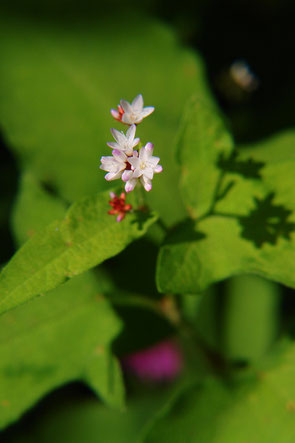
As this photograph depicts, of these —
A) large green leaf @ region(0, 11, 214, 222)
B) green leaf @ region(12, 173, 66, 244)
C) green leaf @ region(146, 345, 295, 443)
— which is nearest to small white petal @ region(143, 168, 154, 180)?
green leaf @ region(12, 173, 66, 244)

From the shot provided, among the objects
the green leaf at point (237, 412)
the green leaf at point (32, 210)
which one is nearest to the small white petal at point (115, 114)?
the green leaf at point (32, 210)

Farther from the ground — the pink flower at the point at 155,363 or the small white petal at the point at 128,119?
the small white petal at the point at 128,119

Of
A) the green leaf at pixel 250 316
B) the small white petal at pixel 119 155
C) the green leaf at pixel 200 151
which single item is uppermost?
the small white petal at pixel 119 155

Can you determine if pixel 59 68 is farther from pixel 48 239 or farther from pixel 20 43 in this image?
pixel 48 239

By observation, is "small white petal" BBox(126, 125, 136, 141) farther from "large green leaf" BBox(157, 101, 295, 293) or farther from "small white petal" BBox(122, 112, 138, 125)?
"large green leaf" BBox(157, 101, 295, 293)

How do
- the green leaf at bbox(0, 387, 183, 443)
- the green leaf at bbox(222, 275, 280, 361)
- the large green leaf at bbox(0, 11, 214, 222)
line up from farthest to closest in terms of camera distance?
the green leaf at bbox(222, 275, 280, 361), the green leaf at bbox(0, 387, 183, 443), the large green leaf at bbox(0, 11, 214, 222)

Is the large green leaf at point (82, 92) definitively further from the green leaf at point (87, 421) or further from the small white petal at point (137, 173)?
the green leaf at point (87, 421)

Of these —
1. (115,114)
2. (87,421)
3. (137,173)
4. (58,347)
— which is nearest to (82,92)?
(115,114)
